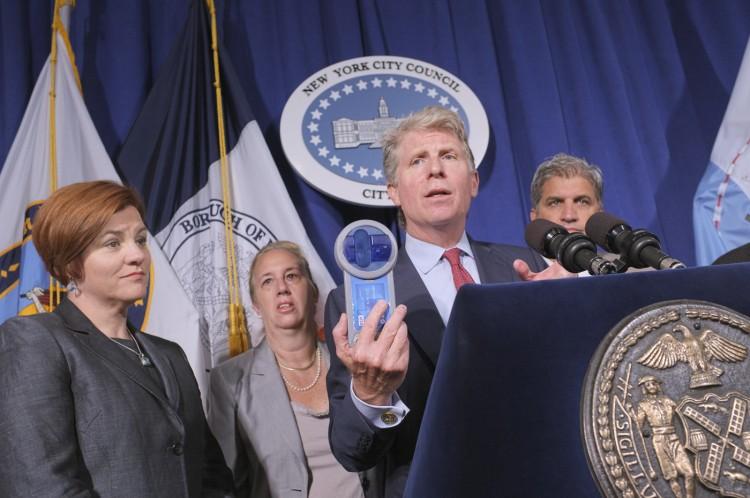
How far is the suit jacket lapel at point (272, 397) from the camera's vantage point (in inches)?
84.1

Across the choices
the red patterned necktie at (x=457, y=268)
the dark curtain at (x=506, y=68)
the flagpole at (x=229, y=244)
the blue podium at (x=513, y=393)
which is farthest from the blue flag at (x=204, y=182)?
the blue podium at (x=513, y=393)

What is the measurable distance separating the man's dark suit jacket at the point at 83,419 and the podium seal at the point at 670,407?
984 mm

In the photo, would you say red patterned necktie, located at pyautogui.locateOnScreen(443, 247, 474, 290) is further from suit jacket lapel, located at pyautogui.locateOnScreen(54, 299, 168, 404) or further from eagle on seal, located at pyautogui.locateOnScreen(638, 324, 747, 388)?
eagle on seal, located at pyautogui.locateOnScreen(638, 324, 747, 388)

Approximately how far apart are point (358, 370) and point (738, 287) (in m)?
0.53

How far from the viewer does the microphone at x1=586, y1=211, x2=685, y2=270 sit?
103 centimetres

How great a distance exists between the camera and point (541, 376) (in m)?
0.78

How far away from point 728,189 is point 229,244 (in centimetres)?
190

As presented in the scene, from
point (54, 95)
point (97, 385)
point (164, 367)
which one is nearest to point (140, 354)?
point (164, 367)

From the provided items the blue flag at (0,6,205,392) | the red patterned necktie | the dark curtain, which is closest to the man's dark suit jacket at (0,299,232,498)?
the red patterned necktie

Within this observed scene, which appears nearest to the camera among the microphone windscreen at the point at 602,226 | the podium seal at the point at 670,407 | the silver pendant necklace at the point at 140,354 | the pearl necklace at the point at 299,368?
the podium seal at the point at 670,407

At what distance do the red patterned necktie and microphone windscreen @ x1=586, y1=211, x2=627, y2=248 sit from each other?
1.34 feet

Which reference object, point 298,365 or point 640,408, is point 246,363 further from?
point 640,408

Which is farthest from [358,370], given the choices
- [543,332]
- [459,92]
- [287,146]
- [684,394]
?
[459,92]

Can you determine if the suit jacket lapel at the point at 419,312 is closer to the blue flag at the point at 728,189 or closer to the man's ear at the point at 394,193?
the man's ear at the point at 394,193
